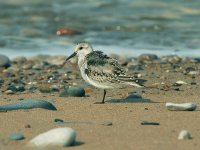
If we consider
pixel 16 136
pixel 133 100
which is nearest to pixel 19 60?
pixel 133 100

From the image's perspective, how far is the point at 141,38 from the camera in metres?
17.7

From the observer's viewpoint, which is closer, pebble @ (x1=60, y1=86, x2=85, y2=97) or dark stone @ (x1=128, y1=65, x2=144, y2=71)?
pebble @ (x1=60, y1=86, x2=85, y2=97)

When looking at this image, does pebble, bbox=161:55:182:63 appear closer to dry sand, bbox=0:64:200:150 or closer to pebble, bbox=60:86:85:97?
dry sand, bbox=0:64:200:150

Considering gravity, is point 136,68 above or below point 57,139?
below

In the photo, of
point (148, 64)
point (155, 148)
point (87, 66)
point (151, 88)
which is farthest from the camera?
point (148, 64)

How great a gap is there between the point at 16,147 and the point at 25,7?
16.1 meters

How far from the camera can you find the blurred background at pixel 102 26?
16.5 m

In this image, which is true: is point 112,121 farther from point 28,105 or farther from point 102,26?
point 102,26

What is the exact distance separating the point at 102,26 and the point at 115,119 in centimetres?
1174

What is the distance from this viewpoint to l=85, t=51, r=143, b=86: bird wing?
927 centimetres

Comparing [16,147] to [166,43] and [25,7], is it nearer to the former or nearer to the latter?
[166,43]

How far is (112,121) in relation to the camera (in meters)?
7.80

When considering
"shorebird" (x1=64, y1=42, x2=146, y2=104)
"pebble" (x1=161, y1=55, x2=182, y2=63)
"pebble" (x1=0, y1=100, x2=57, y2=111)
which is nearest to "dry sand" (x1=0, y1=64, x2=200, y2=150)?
"pebble" (x1=0, y1=100, x2=57, y2=111)

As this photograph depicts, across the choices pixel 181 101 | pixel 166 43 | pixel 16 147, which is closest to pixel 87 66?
pixel 181 101
